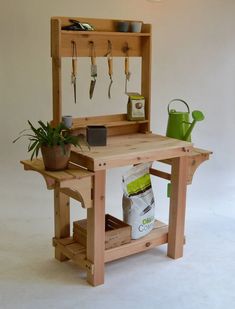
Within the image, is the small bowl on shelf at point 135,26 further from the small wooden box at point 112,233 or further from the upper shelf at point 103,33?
the small wooden box at point 112,233

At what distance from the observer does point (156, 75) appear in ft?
12.5

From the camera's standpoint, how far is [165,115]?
154 inches

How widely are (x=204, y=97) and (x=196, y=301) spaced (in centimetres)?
194

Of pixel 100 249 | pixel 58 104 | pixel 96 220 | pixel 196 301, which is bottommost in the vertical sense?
pixel 196 301

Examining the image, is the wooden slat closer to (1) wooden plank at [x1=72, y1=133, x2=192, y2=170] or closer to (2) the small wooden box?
(2) the small wooden box

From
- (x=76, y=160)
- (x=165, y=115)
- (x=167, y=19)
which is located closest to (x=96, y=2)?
(x=167, y=19)

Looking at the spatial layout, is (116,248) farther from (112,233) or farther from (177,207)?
(177,207)

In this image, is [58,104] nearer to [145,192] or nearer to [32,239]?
[145,192]

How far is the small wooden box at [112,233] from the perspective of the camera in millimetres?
2686

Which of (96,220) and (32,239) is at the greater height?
(96,220)

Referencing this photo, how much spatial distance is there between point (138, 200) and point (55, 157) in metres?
0.64

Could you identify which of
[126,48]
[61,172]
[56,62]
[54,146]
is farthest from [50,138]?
[126,48]

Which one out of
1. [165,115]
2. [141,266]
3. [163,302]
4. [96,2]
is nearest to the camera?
[163,302]

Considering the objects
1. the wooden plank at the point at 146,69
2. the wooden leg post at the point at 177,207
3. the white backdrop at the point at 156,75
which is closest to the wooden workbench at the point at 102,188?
the wooden leg post at the point at 177,207
